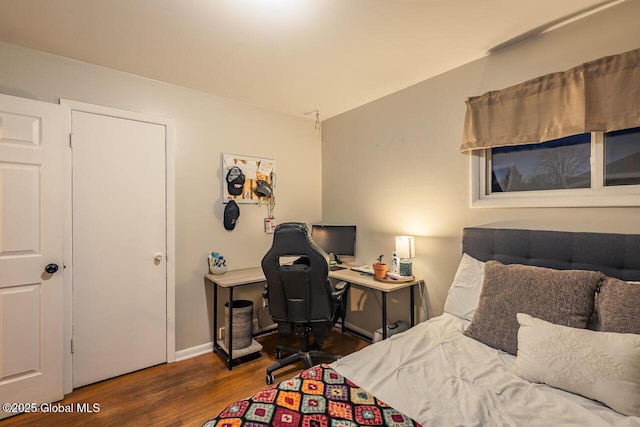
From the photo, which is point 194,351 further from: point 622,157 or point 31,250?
point 622,157

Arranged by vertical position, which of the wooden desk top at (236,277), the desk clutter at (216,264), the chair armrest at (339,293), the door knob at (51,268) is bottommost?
the chair armrest at (339,293)

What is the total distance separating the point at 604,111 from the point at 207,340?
3.48 metres

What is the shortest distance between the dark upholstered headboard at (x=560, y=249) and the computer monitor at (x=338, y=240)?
4.09 feet

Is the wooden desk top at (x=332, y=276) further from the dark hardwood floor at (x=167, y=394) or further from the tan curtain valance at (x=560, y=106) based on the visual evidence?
the tan curtain valance at (x=560, y=106)

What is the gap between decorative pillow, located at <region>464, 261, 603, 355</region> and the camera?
1442 millimetres

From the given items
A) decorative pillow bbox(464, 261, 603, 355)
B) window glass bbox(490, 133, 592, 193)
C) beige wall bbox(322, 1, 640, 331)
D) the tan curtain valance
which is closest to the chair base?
beige wall bbox(322, 1, 640, 331)

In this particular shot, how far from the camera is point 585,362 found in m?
1.20

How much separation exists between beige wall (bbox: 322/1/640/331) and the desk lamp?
12 centimetres

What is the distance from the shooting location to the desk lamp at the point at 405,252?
2616 millimetres

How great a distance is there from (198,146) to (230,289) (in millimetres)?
1382

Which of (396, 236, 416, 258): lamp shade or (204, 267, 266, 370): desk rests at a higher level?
(396, 236, 416, 258): lamp shade

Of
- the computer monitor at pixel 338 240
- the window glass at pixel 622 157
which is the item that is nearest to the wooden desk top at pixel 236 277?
the computer monitor at pixel 338 240

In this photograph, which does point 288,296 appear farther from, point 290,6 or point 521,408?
point 290,6

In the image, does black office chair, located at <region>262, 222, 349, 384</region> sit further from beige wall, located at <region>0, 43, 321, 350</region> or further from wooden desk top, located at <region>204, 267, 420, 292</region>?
beige wall, located at <region>0, 43, 321, 350</region>
